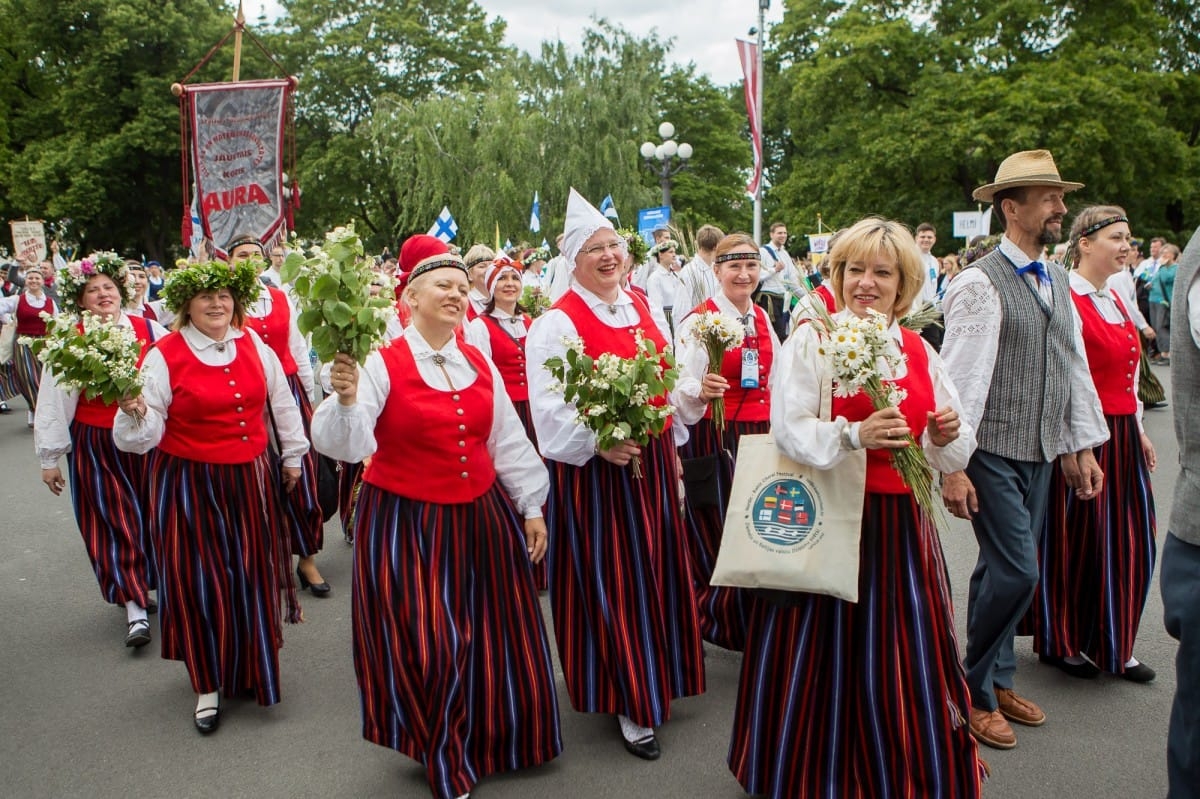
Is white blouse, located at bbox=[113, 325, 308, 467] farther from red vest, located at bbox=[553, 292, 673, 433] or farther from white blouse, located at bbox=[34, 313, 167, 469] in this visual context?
red vest, located at bbox=[553, 292, 673, 433]

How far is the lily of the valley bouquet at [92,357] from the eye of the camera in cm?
438

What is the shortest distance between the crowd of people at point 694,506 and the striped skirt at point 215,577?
0.04 ft

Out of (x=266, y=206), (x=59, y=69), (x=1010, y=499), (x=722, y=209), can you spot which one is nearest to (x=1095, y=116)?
(x=722, y=209)

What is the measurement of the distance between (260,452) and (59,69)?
37.3 meters

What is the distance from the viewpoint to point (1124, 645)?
4398mm

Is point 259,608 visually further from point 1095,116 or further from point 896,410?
point 1095,116

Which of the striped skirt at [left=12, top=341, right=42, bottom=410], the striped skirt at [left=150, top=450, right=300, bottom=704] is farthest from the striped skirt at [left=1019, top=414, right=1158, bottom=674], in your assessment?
the striped skirt at [left=12, top=341, right=42, bottom=410]

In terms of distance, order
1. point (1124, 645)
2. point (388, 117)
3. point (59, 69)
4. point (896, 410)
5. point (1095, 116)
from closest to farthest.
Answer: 1. point (896, 410)
2. point (1124, 645)
3. point (1095, 116)
4. point (388, 117)
5. point (59, 69)

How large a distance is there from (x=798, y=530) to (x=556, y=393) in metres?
1.29

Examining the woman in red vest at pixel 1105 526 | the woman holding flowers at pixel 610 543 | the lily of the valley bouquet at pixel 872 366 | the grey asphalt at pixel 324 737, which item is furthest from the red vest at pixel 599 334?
the woman in red vest at pixel 1105 526

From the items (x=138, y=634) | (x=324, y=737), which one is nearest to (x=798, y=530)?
(x=324, y=737)

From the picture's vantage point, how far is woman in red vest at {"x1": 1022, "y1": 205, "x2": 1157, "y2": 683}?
4.39m

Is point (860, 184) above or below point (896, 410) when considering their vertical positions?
above

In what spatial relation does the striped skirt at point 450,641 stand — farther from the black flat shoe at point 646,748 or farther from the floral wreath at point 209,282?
the floral wreath at point 209,282
